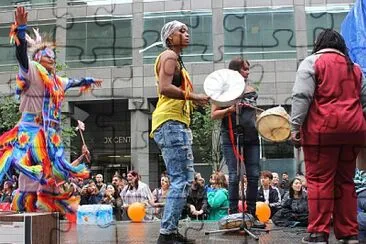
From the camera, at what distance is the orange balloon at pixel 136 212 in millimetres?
7719

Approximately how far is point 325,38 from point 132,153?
1567cm

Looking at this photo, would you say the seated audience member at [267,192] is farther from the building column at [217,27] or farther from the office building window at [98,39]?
the building column at [217,27]

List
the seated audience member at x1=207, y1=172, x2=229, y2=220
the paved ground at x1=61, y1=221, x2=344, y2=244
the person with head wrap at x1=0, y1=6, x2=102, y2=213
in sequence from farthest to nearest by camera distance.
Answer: the seated audience member at x1=207, y1=172, x2=229, y2=220 → the person with head wrap at x1=0, y1=6, x2=102, y2=213 → the paved ground at x1=61, y1=221, x2=344, y2=244

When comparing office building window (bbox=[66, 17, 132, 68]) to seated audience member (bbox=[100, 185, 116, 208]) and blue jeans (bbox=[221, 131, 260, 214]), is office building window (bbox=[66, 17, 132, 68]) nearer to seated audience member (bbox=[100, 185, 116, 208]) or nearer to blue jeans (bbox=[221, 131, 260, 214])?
seated audience member (bbox=[100, 185, 116, 208])

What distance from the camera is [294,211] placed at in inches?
226

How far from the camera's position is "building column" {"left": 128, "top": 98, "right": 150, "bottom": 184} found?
65.8ft

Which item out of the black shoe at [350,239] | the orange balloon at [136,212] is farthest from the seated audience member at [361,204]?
the orange balloon at [136,212]

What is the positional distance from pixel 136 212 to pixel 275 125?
3.86m

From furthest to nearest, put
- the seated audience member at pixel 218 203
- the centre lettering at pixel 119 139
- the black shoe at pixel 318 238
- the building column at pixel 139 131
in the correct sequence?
the centre lettering at pixel 119 139 → the building column at pixel 139 131 → the seated audience member at pixel 218 203 → the black shoe at pixel 318 238

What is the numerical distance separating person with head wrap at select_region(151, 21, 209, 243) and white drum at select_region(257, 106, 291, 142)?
0.88 m

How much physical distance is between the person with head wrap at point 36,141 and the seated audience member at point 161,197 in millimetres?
3099

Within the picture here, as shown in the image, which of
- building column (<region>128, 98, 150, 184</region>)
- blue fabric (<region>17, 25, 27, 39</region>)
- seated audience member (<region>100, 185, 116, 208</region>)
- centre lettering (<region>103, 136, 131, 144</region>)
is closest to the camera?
blue fabric (<region>17, 25, 27, 39</region>)

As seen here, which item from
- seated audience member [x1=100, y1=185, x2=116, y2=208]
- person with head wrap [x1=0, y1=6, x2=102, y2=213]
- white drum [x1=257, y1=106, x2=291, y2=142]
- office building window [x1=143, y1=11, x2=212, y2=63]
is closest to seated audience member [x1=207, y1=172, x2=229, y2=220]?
seated audience member [x1=100, y1=185, x2=116, y2=208]

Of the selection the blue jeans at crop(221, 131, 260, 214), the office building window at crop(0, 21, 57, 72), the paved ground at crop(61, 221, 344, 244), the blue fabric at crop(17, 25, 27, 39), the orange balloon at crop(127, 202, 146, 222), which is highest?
the office building window at crop(0, 21, 57, 72)
